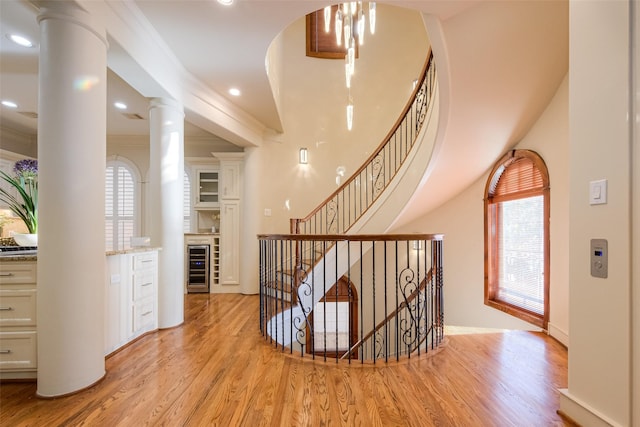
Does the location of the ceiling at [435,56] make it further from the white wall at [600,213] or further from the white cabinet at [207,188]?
the white cabinet at [207,188]

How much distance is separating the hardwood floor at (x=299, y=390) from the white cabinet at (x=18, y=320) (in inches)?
5.3

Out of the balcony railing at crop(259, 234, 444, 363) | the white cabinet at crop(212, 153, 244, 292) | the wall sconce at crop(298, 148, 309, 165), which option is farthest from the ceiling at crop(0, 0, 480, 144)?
the balcony railing at crop(259, 234, 444, 363)

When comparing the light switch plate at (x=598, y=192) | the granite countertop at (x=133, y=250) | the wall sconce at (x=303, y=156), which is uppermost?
the wall sconce at (x=303, y=156)

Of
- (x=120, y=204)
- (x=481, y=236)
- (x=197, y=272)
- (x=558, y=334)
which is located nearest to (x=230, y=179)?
(x=197, y=272)

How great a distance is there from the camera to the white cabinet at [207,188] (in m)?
6.32

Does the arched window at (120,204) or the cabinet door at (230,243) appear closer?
the cabinet door at (230,243)

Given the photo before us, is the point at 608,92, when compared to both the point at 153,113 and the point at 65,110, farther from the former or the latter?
the point at 153,113

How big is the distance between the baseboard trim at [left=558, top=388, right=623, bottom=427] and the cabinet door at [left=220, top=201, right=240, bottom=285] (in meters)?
5.02

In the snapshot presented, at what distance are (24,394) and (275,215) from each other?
14.6 ft

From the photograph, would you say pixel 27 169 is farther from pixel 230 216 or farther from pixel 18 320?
pixel 230 216

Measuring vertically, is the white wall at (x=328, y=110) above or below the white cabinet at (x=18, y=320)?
above

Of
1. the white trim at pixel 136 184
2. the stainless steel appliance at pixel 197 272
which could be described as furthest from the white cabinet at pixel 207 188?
the white trim at pixel 136 184

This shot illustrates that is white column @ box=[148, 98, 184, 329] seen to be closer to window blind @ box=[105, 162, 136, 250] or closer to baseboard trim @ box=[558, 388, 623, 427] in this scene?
window blind @ box=[105, 162, 136, 250]

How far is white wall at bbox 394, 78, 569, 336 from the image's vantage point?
10.7 feet
